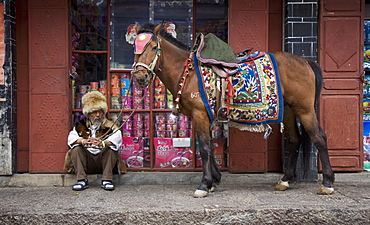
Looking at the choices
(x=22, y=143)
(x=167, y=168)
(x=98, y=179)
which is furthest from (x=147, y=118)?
(x=22, y=143)

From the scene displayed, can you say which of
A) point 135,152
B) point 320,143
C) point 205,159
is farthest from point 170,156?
point 320,143

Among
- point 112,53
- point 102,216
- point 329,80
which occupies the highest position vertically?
point 112,53

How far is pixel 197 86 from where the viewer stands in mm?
4324

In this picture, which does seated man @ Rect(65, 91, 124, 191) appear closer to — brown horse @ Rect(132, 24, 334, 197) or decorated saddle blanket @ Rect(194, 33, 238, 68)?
brown horse @ Rect(132, 24, 334, 197)

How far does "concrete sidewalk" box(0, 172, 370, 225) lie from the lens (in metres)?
3.75

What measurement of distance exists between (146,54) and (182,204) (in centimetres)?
187

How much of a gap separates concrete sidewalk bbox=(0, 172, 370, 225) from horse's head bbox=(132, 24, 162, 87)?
1.50 meters

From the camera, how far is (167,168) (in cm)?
545

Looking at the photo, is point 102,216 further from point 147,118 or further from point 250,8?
point 250,8

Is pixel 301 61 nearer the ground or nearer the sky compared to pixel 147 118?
nearer the sky

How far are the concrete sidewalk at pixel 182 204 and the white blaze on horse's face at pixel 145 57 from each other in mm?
1503

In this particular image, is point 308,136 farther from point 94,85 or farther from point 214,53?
point 94,85

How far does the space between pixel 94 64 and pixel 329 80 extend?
3.72 meters

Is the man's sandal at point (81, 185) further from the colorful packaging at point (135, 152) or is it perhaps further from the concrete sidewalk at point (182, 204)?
the colorful packaging at point (135, 152)
